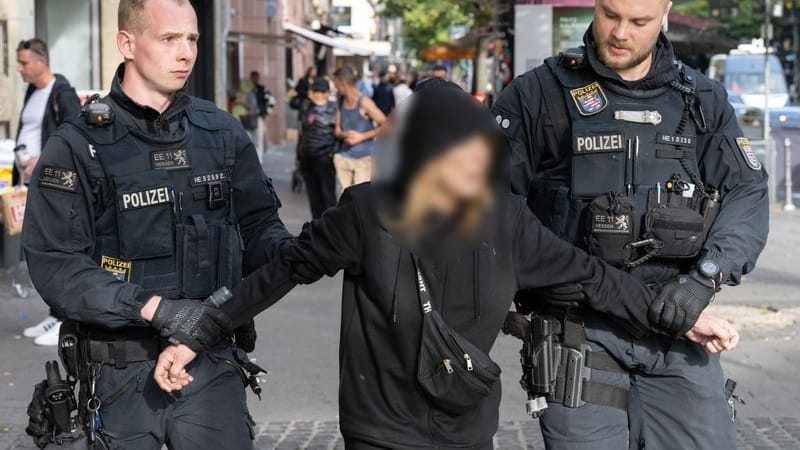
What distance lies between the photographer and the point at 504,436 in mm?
6117

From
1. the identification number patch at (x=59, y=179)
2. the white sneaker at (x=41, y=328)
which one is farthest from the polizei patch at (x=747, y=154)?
the white sneaker at (x=41, y=328)

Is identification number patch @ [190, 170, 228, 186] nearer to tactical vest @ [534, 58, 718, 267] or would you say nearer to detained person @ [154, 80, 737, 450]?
detained person @ [154, 80, 737, 450]

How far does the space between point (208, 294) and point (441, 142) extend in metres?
1.25

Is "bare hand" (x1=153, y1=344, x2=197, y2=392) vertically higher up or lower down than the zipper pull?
lower down

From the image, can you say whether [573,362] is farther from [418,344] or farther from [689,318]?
[418,344]

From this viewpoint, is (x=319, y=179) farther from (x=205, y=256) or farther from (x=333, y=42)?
(x=333, y=42)

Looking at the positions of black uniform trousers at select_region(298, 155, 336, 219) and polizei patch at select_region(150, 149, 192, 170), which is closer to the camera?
polizei patch at select_region(150, 149, 192, 170)

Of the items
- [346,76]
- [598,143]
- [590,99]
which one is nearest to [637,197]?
[598,143]

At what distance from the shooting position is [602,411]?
3752 mm

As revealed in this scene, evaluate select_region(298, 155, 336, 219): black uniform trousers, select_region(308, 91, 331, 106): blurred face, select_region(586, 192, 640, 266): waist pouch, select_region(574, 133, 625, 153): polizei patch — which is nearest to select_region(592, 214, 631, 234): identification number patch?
select_region(586, 192, 640, 266): waist pouch

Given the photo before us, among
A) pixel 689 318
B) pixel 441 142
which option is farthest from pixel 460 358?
pixel 689 318

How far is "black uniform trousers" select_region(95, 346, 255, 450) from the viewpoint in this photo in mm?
3615

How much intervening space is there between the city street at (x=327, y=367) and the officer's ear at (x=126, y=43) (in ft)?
8.77

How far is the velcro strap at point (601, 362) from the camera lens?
3.78 meters
